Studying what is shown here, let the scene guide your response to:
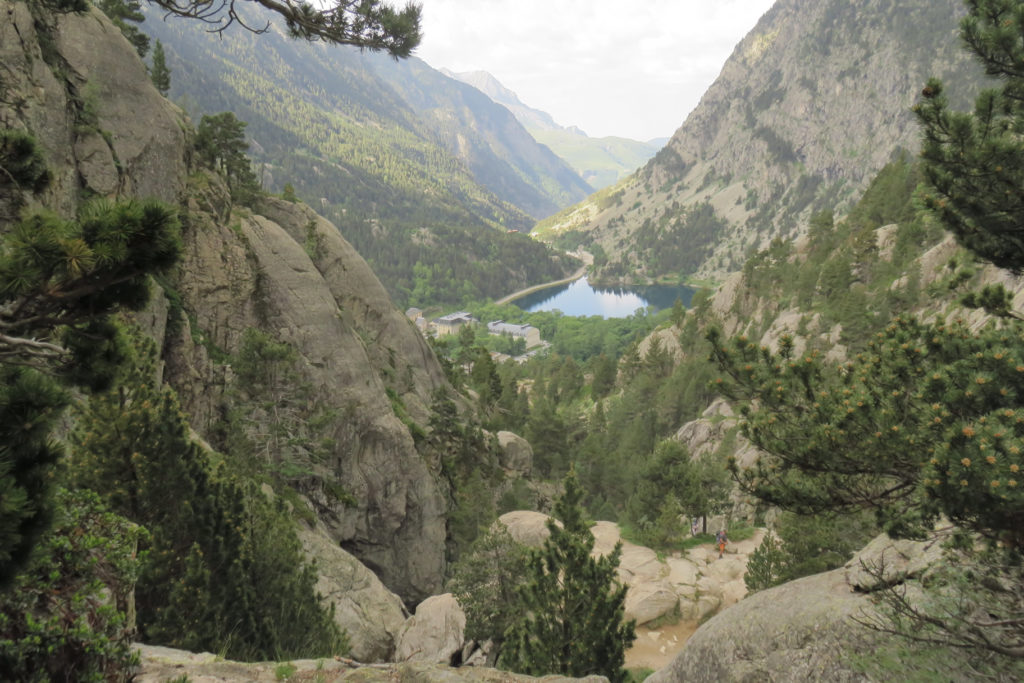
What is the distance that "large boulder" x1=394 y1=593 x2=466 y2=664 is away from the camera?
632 inches

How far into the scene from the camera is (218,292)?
24359 mm

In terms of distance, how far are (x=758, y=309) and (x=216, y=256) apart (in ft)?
229

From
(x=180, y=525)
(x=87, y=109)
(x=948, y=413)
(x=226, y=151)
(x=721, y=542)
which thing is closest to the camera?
(x=948, y=413)

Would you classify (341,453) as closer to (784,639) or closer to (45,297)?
(784,639)

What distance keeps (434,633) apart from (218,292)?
18267 millimetres

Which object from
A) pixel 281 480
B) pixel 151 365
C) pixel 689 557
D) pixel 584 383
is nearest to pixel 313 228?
pixel 281 480

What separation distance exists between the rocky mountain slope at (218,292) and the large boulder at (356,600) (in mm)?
2731

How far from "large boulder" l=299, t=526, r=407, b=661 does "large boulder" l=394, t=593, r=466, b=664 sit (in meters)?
0.59

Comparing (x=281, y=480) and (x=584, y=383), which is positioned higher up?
(x=281, y=480)

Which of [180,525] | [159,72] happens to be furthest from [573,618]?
[159,72]

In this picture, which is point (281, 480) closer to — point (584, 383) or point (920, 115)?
point (920, 115)

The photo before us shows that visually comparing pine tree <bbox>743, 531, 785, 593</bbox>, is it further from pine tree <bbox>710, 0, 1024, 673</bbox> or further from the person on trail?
pine tree <bbox>710, 0, 1024, 673</bbox>

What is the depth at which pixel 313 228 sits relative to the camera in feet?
111

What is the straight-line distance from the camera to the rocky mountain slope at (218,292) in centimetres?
1753
